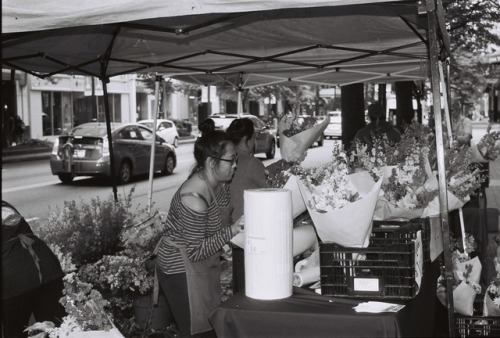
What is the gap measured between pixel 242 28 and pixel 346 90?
24.0 ft

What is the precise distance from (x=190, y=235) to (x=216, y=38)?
315 cm

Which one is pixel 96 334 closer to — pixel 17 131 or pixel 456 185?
pixel 456 185

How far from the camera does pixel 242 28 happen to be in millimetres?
6137

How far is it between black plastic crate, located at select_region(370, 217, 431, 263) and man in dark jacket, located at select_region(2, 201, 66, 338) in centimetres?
199

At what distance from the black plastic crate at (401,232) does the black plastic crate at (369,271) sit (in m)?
0.10

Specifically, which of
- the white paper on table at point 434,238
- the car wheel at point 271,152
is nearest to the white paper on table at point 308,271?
the white paper on table at point 434,238

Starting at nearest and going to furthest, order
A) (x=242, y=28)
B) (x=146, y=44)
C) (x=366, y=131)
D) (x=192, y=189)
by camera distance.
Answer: (x=192, y=189), (x=242, y=28), (x=146, y=44), (x=366, y=131)

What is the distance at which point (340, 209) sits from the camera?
120 inches

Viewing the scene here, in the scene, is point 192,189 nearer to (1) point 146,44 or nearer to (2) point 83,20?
(2) point 83,20

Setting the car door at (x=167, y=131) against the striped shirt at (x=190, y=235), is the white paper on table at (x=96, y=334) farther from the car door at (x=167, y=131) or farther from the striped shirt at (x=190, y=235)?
the car door at (x=167, y=131)

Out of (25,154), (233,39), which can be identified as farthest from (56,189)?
(233,39)

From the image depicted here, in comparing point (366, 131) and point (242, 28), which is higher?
point (242, 28)

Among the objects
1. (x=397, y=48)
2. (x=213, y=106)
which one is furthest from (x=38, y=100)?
(x=397, y=48)

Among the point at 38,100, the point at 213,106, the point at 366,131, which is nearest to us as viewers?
the point at 366,131
